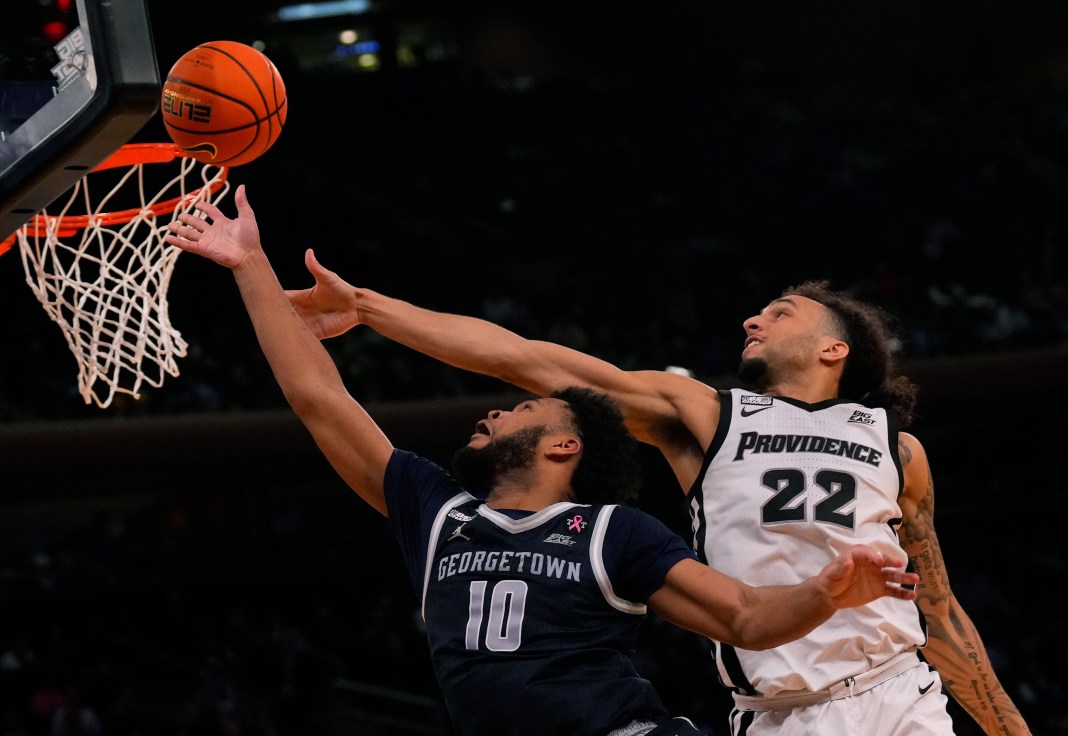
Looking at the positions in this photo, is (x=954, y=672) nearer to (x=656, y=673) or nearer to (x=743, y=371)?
(x=743, y=371)

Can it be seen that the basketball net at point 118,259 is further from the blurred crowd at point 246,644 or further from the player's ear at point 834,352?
the blurred crowd at point 246,644

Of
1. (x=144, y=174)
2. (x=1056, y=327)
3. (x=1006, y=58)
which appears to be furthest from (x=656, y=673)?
(x=1006, y=58)

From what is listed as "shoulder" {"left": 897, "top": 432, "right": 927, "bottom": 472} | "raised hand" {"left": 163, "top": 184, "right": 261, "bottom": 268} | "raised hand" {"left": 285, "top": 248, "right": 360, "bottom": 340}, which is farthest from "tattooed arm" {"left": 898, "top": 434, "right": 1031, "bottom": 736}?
"raised hand" {"left": 163, "top": 184, "right": 261, "bottom": 268}

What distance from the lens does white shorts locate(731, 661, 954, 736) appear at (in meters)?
3.41

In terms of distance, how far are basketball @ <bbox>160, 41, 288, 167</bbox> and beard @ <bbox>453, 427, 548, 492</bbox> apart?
1331mm

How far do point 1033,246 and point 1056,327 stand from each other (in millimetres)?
1853

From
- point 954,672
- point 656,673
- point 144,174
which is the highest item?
point 144,174

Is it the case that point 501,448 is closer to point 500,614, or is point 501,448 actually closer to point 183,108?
point 500,614

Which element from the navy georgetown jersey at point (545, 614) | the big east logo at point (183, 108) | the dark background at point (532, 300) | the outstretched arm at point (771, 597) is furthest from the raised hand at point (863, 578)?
the dark background at point (532, 300)

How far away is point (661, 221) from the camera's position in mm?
14812

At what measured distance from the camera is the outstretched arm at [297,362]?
3.39 m

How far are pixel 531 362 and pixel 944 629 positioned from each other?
144 cm

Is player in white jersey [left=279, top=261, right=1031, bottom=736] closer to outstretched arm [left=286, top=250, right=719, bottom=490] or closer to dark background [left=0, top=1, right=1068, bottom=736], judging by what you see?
outstretched arm [left=286, top=250, right=719, bottom=490]

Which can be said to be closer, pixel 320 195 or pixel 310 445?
pixel 310 445
